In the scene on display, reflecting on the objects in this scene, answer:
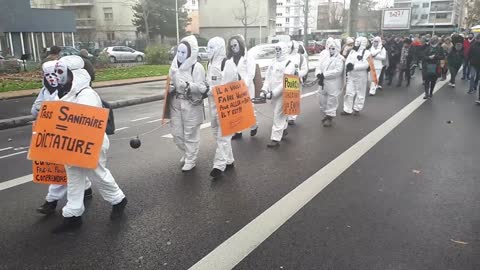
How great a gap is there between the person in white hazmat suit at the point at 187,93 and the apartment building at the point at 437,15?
297ft

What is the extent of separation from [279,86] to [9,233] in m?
4.63

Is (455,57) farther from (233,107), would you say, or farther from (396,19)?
(396,19)

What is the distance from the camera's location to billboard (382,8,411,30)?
147 feet

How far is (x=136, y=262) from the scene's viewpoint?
340cm

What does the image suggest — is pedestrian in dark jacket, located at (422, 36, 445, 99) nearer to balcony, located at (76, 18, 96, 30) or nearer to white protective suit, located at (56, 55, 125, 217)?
white protective suit, located at (56, 55, 125, 217)

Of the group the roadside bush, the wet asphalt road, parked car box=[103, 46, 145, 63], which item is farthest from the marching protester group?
parked car box=[103, 46, 145, 63]

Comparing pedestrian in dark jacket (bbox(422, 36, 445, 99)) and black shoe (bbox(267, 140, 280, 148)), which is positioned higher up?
pedestrian in dark jacket (bbox(422, 36, 445, 99))

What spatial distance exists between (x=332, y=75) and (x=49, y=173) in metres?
6.09

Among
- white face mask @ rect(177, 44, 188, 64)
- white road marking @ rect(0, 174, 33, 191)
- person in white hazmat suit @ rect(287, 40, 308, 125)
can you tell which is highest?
white face mask @ rect(177, 44, 188, 64)

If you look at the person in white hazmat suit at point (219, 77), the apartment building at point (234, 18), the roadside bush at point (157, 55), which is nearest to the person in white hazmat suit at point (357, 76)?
the person in white hazmat suit at point (219, 77)

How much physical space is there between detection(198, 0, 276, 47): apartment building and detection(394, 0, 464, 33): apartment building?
132 feet

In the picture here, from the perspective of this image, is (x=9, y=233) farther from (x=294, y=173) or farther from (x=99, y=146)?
(x=294, y=173)

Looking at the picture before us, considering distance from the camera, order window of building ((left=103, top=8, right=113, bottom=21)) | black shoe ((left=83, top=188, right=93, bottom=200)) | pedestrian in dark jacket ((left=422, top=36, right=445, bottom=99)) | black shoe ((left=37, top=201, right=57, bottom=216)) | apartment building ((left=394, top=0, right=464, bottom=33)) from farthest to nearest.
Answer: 1. apartment building ((left=394, top=0, right=464, bottom=33))
2. window of building ((left=103, top=8, right=113, bottom=21))
3. pedestrian in dark jacket ((left=422, top=36, right=445, bottom=99))
4. black shoe ((left=83, top=188, right=93, bottom=200))
5. black shoe ((left=37, top=201, right=57, bottom=216))

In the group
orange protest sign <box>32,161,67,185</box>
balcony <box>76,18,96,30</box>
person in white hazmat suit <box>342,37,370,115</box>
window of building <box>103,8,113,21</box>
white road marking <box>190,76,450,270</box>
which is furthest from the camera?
window of building <box>103,8,113,21</box>
